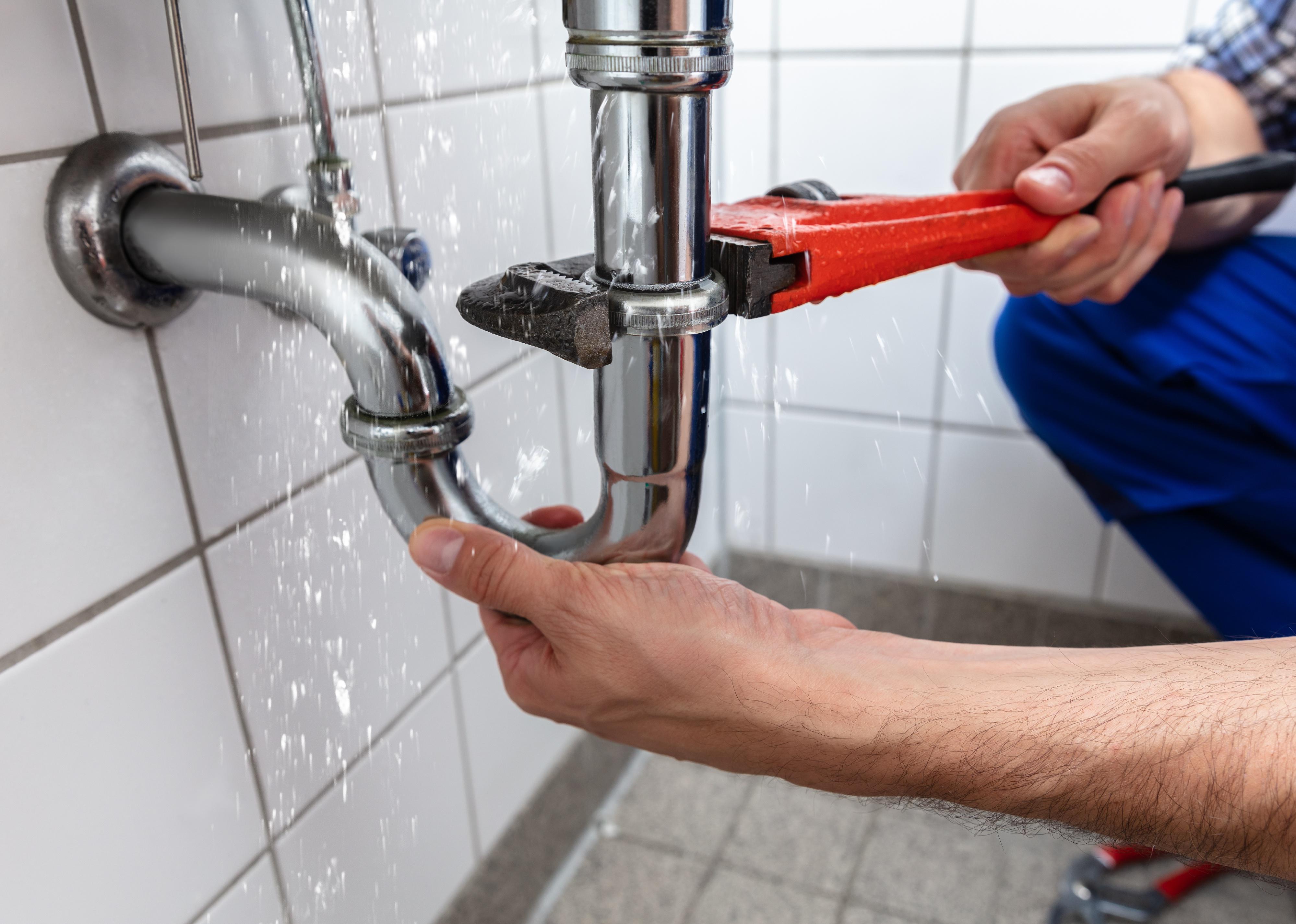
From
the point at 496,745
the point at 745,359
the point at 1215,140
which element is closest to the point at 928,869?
the point at 496,745

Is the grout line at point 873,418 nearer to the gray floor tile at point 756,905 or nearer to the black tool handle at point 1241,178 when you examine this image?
the black tool handle at point 1241,178

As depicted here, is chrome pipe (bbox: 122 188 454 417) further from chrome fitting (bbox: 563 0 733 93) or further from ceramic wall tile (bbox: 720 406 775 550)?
ceramic wall tile (bbox: 720 406 775 550)

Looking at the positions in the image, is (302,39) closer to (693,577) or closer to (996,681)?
(693,577)

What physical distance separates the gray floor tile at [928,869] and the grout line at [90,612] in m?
0.67

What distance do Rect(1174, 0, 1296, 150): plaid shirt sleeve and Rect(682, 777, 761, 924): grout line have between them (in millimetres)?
735

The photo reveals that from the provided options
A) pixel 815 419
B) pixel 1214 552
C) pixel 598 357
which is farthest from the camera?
pixel 815 419

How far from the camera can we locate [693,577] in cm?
41

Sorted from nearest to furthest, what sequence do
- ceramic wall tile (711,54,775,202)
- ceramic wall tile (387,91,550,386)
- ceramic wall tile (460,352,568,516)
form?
ceramic wall tile (387,91,550,386)
ceramic wall tile (460,352,568,516)
ceramic wall tile (711,54,775,202)

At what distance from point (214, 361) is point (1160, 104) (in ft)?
1.95

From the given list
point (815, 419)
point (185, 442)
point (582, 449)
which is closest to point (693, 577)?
point (185, 442)

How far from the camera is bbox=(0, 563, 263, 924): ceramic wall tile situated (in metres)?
0.36

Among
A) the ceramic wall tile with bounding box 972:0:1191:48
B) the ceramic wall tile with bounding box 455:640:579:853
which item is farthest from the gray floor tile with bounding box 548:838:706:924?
the ceramic wall tile with bounding box 972:0:1191:48

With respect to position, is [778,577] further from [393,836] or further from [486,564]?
[486,564]

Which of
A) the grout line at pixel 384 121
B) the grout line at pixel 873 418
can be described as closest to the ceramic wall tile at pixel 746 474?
the grout line at pixel 873 418
